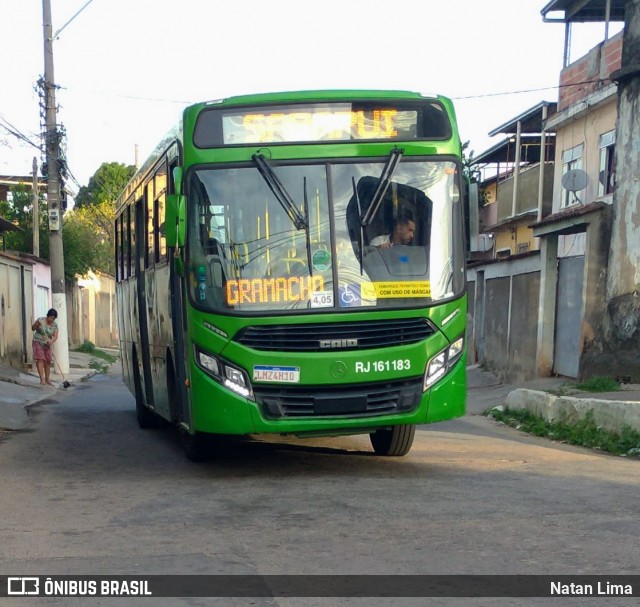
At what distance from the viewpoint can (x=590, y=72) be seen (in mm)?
22797

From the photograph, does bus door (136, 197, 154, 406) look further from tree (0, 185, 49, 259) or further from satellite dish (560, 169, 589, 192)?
tree (0, 185, 49, 259)

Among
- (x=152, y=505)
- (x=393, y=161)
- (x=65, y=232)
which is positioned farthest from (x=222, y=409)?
(x=65, y=232)

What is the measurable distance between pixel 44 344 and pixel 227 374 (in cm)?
1515

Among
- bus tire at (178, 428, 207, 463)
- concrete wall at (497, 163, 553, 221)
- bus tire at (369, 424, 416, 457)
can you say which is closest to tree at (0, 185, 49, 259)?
concrete wall at (497, 163, 553, 221)

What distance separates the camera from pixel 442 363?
8758 mm

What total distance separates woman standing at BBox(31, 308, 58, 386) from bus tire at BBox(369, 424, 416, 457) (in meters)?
13.9

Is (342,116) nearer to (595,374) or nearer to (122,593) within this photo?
(122,593)

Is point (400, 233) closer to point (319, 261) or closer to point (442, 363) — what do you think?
point (319, 261)

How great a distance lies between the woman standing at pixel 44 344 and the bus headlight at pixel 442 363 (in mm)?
15427

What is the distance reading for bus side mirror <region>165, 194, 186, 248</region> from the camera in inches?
338

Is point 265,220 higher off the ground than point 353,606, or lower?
higher

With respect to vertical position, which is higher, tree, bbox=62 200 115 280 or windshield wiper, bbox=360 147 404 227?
windshield wiper, bbox=360 147 404 227

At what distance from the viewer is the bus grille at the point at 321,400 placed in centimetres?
844

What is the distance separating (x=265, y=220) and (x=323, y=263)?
24.2 inches
